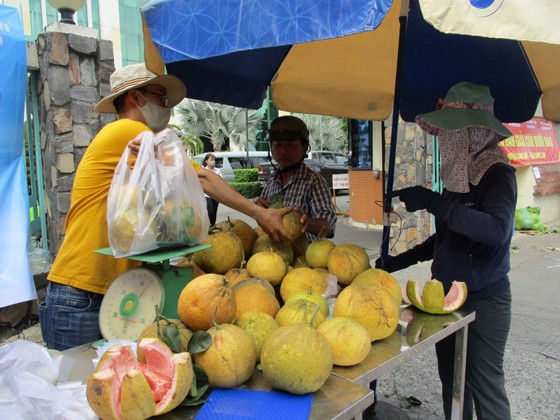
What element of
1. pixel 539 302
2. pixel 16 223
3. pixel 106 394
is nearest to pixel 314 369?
pixel 106 394

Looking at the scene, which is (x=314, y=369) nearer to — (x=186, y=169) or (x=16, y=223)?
(x=186, y=169)

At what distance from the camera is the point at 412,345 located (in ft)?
5.39

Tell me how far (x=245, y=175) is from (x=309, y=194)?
14.9 metres

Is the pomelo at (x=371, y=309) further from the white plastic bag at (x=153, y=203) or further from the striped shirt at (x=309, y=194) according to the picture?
the striped shirt at (x=309, y=194)

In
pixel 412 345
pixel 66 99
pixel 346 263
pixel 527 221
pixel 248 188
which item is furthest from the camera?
pixel 248 188

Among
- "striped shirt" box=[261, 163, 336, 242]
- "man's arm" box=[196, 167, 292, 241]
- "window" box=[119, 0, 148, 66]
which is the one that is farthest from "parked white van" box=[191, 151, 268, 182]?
"man's arm" box=[196, 167, 292, 241]

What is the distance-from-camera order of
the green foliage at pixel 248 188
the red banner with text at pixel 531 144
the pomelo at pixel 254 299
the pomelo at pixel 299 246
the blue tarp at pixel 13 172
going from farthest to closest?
the green foliage at pixel 248 188, the red banner with text at pixel 531 144, the blue tarp at pixel 13 172, the pomelo at pixel 299 246, the pomelo at pixel 254 299

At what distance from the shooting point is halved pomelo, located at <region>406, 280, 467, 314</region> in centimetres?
194

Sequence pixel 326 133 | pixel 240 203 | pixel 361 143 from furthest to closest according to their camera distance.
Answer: pixel 326 133, pixel 361 143, pixel 240 203

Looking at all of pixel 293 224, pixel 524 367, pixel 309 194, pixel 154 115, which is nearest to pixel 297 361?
pixel 293 224

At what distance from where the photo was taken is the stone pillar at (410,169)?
6.91 m

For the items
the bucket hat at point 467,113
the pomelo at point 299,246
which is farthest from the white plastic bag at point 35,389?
the bucket hat at point 467,113

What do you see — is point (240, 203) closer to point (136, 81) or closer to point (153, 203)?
point (153, 203)

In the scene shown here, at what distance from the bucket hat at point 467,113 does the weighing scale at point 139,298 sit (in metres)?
1.33
